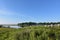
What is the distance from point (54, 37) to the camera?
1769 centimetres

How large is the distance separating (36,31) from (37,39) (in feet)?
4.61

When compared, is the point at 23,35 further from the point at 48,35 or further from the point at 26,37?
the point at 48,35

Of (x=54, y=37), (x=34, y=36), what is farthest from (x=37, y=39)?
(x=54, y=37)

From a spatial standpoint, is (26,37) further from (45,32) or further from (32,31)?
(45,32)

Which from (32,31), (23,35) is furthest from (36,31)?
(23,35)

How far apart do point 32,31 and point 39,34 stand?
3.40 feet

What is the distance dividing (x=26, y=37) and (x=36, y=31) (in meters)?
1.43

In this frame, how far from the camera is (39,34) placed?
18.9 m

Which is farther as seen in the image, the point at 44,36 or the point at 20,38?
the point at 20,38

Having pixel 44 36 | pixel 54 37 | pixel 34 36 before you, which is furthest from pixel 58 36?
pixel 34 36

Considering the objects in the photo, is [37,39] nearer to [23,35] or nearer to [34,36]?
[34,36]

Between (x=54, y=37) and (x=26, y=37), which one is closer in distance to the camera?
(x=54, y=37)

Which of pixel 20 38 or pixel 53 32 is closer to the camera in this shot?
pixel 53 32

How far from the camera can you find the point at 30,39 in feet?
62.2
